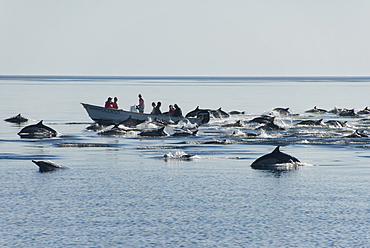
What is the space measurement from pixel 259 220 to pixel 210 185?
5170 millimetres

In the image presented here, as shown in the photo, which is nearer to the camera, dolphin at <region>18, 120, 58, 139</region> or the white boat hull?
dolphin at <region>18, 120, 58, 139</region>

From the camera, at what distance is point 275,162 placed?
2662cm

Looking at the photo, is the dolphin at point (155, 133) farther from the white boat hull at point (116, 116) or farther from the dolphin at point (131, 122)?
the white boat hull at point (116, 116)

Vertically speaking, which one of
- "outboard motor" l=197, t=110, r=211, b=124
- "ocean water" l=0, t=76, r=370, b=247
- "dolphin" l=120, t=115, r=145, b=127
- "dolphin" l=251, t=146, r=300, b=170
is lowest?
"ocean water" l=0, t=76, r=370, b=247

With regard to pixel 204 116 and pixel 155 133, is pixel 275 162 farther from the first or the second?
pixel 204 116

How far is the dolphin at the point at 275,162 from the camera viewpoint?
26.3 m

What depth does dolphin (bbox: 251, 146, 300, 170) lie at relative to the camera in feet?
86.2

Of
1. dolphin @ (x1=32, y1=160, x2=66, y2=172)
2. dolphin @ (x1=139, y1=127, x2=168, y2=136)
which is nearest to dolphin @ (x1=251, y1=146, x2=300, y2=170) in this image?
dolphin @ (x1=32, y1=160, x2=66, y2=172)

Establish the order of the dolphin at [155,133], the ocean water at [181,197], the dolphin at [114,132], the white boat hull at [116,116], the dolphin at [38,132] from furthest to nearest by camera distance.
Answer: the white boat hull at [116,116], the dolphin at [114,132], the dolphin at [155,133], the dolphin at [38,132], the ocean water at [181,197]

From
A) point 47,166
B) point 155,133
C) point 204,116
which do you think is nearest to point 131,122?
point 155,133

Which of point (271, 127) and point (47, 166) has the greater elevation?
point (271, 127)

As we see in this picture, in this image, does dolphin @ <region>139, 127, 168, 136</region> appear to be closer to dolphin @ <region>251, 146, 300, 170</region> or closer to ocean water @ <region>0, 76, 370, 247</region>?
ocean water @ <region>0, 76, 370, 247</region>

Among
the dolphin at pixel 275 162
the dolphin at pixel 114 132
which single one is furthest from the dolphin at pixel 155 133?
the dolphin at pixel 275 162

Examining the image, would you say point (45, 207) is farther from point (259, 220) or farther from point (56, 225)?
point (259, 220)
